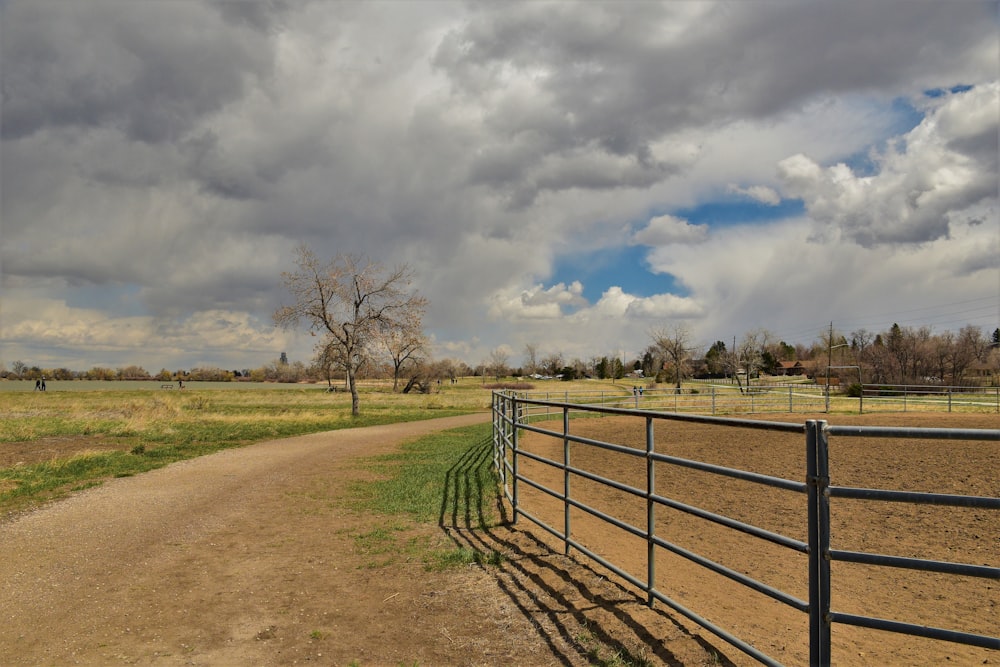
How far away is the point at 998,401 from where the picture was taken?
107 ft

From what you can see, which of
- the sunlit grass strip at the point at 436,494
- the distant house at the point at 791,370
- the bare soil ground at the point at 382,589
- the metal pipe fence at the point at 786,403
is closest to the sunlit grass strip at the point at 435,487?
the sunlit grass strip at the point at 436,494

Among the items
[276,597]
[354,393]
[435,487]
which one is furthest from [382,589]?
[354,393]

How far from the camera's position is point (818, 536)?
321cm

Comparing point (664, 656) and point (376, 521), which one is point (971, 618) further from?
point (376, 521)

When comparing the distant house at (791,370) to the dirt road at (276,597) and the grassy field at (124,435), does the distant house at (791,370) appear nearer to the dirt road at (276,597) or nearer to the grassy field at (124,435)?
the grassy field at (124,435)

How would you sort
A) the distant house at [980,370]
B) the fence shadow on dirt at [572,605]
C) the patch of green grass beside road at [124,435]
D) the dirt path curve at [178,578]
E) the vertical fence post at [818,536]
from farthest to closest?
the distant house at [980,370] < the patch of green grass beside road at [124,435] < the dirt path curve at [178,578] < the fence shadow on dirt at [572,605] < the vertical fence post at [818,536]

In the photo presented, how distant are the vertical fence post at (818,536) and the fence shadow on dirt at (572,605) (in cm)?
84

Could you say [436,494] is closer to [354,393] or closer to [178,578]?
[178,578]

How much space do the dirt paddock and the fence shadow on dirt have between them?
0.44 meters

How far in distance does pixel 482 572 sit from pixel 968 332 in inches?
4276

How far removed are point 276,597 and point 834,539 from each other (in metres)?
7.85

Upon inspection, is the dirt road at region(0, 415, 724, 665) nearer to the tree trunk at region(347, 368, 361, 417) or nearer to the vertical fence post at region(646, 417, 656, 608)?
the vertical fence post at region(646, 417, 656, 608)

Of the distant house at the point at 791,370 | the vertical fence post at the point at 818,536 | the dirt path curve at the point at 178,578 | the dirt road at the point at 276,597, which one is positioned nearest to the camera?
the vertical fence post at the point at 818,536

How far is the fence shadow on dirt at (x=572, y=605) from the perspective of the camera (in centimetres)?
404
